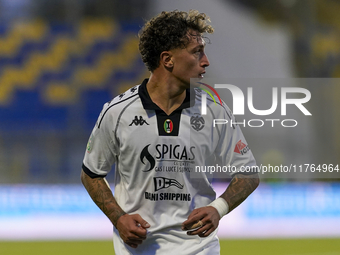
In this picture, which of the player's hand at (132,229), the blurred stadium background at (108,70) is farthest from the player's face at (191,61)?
the blurred stadium background at (108,70)

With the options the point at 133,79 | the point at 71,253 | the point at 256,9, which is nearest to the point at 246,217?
the point at 71,253

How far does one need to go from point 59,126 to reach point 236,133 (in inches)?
299

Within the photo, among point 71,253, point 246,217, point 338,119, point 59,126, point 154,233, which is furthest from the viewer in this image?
point 338,119

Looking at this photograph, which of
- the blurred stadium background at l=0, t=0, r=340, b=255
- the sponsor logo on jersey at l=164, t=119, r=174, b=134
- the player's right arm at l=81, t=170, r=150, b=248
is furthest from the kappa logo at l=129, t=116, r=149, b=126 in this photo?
the blurred stadium background at l=0, t=0, r=340, b=255

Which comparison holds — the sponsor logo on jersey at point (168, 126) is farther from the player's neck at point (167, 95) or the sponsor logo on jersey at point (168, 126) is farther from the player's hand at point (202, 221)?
the player's hand at point (202, 221)

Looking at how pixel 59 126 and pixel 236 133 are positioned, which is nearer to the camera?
pixel 236 133

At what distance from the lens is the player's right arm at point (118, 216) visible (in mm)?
2281

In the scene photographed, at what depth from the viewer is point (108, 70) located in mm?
10516

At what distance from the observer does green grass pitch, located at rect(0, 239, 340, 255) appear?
570cm

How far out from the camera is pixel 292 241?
6.31 metres

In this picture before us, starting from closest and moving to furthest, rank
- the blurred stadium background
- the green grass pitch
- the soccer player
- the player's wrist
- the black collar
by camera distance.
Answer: the player's wrist, the soccer player, the black collar, the green grass pitch, the blurred stadium background

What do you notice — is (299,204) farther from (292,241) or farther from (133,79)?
(133,79)

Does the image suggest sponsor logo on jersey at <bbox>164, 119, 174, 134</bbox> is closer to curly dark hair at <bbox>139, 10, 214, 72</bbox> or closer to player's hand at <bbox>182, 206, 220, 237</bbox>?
curly dark hair at <bbox>139, 10, 214, 72</bbox>

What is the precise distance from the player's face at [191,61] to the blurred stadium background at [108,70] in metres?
6.40
